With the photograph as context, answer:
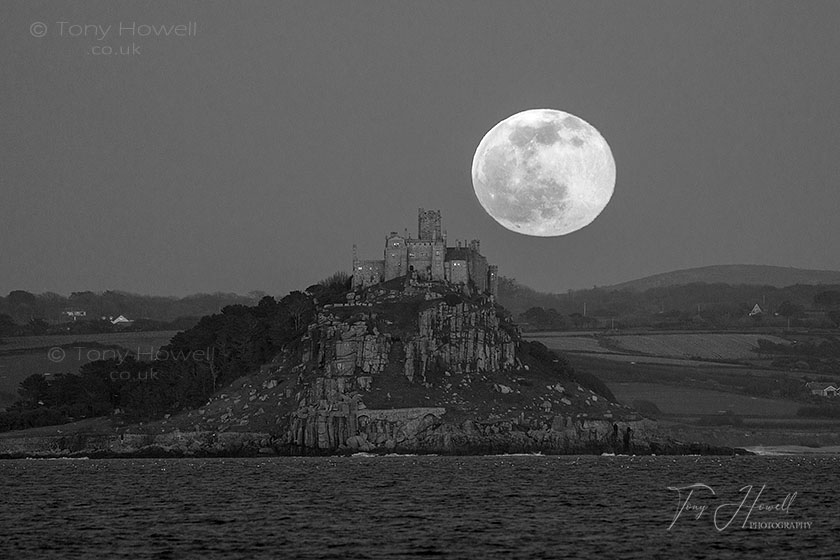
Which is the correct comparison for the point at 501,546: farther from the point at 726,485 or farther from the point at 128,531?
the point at 726,485

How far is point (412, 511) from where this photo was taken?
112m

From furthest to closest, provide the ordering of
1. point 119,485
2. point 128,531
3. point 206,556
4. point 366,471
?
1. point 366,471
2. point 119,485
3. point 128,531
4. point 206,556

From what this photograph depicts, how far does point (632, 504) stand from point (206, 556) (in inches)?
1685

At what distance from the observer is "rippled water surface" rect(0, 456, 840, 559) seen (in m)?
88.6

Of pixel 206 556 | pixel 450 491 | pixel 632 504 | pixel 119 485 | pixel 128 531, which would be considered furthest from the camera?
pixel 119 485

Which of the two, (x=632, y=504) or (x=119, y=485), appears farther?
(x=119, y=485)

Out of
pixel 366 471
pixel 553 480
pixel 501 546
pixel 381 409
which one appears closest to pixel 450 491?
pixel 553 480

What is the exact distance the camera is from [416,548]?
88500 mm
